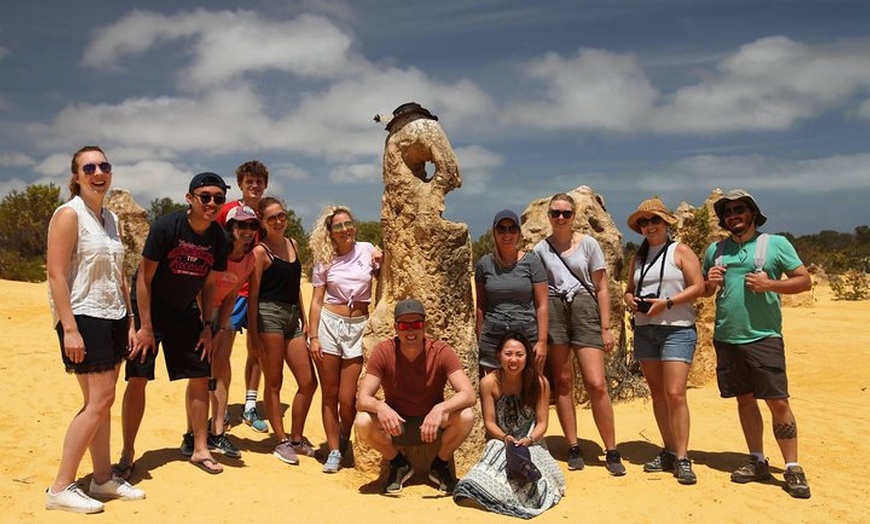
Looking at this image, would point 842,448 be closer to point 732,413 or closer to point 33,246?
point 732,413

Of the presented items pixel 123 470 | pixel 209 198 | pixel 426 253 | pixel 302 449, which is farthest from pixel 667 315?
pixel 123 470

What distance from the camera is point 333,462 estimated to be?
567 cm

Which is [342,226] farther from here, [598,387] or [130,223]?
[130,223]

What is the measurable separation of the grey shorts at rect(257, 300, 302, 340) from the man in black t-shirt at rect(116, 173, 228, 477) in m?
0.52

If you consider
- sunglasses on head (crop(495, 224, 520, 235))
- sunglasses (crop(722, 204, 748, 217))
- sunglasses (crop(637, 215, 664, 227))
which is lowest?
sunglasses on head (crop(495, 224, 520, 235))

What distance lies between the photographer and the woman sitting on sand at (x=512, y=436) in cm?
477

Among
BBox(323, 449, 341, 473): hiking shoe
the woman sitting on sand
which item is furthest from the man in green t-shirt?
BBox(323, 449, 341, 473): hiking shoe

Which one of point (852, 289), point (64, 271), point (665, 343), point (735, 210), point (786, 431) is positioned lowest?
point (786, 431)

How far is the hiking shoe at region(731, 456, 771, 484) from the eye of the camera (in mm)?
5465

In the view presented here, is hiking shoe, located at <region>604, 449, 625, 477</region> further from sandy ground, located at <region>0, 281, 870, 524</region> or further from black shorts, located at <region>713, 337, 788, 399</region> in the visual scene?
black shorts, located at <region>713, 337, 788, 399</region>

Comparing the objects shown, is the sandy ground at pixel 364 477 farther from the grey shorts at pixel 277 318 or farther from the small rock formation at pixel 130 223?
the small rock formation at pixel 130 223

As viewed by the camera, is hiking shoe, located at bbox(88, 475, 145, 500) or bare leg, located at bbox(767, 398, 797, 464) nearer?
hiking shoe, located at bbox(88, 475, 145, 500)

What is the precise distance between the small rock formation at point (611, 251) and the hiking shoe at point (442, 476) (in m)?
3.73

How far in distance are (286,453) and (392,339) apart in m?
1.46
